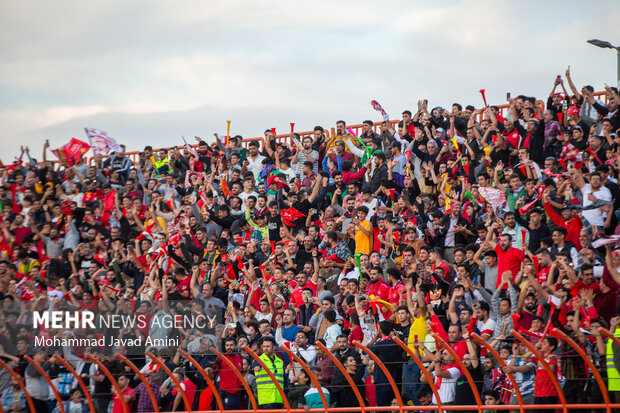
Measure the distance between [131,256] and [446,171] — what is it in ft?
23.6

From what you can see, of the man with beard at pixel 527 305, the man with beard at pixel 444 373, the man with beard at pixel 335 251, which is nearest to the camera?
the man with beard at pixel 444 373

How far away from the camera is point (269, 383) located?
13812mm

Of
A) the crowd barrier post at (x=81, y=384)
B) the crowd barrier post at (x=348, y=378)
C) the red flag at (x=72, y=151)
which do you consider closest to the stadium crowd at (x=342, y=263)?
the crowd barrier post at (x=348, y=378)

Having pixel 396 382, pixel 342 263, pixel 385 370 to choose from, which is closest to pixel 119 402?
pixel 396 382

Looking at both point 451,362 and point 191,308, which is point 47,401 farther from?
point 451,362

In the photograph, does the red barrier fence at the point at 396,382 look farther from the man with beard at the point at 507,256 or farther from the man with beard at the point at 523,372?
the man with beard at the point at 507,256

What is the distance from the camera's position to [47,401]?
15438mm

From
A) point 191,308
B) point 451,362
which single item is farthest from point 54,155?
point 451,362

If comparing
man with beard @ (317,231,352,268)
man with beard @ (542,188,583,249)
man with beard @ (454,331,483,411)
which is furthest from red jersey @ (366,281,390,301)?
man with beard @ (454,331,483,411)

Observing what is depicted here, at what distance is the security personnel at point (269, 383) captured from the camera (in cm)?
1374

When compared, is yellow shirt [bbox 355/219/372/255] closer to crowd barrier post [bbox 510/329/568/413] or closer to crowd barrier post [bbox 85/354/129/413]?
crowd barrier post [bbox 85/354/129/413]

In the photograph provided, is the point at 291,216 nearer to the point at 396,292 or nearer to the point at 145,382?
the point at 396,292

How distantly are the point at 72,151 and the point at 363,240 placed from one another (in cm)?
1306

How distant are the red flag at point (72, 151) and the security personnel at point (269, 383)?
15509 millimetres
